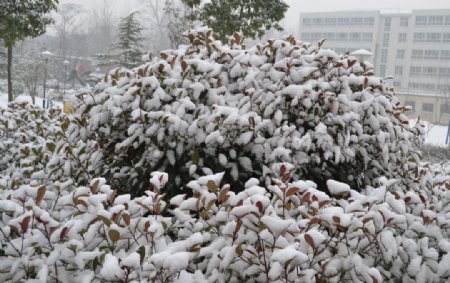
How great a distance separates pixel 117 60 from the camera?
2552 centimetres

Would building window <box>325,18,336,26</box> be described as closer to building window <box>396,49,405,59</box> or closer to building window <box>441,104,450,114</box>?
building window <box>396,49,405,59</box>

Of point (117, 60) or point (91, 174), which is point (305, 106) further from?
point (117, 60)

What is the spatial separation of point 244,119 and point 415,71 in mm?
66402

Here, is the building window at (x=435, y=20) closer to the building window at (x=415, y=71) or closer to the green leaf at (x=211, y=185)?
the building window at (x=415, y=71)

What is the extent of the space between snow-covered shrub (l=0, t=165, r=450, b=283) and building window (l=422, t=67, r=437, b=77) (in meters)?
65.2

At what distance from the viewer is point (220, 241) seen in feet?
6.19

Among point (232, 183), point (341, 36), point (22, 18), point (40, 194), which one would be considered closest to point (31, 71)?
point (22, 18)

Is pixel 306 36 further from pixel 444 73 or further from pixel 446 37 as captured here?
pixel 444 73

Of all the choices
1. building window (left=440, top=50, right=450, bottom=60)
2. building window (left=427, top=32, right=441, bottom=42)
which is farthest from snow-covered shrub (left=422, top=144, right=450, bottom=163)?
building window (left=427, top=32, right=441, bottom=42)

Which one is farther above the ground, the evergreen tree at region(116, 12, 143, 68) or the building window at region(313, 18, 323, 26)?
the building window at region(313, 18, 323, 26)

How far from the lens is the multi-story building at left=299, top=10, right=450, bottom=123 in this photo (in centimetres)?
5966

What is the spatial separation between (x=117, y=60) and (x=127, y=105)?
77.2 ft

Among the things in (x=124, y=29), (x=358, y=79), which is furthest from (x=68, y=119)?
(x=124, y=29)

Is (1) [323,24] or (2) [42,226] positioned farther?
(1) [323,24]
